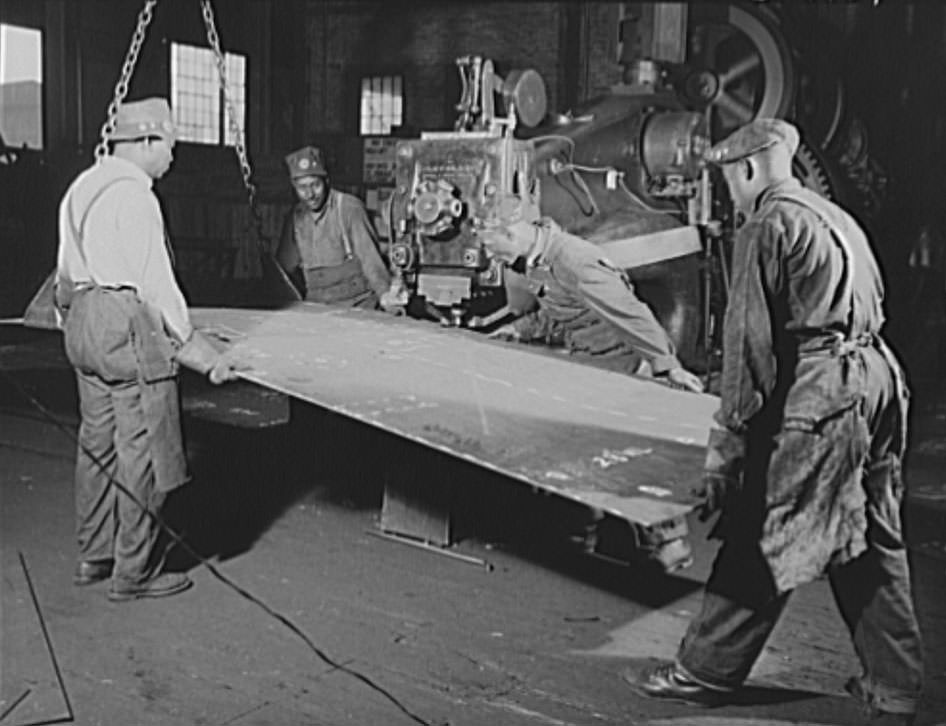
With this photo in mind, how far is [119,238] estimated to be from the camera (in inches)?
84.3

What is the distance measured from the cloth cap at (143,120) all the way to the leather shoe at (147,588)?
38.3 inches

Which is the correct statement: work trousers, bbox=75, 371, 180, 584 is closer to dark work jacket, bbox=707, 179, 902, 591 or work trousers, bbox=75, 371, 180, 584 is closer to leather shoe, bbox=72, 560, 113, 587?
leather shoe, bbox=72, 560, 113, 587

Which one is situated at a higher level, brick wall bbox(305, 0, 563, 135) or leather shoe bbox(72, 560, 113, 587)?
brick wall bbox(305, 0, 563, 135)

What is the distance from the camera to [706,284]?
198 centimetres

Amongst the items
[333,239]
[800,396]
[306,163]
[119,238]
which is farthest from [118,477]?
[800,396]

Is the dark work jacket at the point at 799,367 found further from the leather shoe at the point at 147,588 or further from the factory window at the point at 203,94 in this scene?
the leather shoe at the point at 147,588

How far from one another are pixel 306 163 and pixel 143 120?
0.97ft

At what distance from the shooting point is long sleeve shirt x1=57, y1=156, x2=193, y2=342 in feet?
6.91

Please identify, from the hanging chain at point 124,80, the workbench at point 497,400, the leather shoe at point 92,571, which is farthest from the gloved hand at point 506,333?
the leather shoe at point 92,571

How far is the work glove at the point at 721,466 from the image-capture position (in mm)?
1739

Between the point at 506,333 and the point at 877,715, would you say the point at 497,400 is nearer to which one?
the point at 506,333

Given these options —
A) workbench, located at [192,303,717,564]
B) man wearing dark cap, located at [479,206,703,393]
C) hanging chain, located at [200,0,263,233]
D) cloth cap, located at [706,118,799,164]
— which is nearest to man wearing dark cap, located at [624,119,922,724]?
cloth cap, located at [706,118,799,164]

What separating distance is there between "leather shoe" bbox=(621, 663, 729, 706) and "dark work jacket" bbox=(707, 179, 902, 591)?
352 millimetres

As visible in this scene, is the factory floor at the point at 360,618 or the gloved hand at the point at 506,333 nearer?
the factory floor at the point at 360,618
